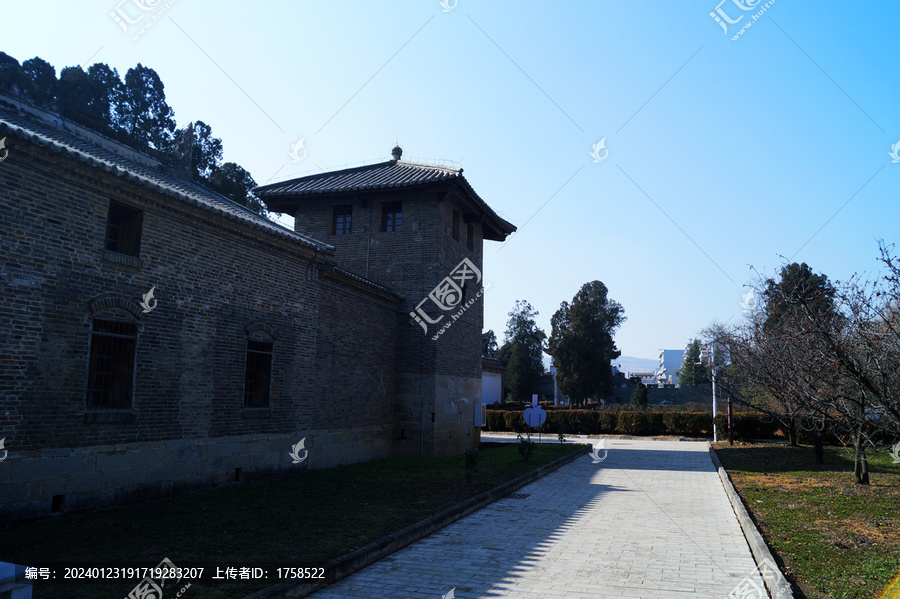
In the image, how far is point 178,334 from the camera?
10.1m

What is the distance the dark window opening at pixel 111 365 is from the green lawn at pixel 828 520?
9.26 metres

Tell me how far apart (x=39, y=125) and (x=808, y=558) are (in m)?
12.8

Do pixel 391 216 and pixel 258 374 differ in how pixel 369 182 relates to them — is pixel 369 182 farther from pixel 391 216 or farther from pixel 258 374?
pixel 258 374

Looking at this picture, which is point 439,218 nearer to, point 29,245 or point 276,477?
point 276,477

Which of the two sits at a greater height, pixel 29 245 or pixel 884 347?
pixel 29 245

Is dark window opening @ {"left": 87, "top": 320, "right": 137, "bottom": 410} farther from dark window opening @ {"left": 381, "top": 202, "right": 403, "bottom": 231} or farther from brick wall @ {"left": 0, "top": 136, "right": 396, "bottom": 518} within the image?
dark window opening @ {"left": 381, "top": 202, "right": 403, "bottom": 231}

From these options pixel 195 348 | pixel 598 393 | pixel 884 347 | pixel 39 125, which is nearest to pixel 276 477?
pixel 195 348

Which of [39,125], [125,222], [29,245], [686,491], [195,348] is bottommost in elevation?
[686,491]

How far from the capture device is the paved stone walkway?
233 inches

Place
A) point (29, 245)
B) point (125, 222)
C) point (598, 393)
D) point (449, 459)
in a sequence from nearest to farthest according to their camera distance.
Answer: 1. point (29, 245)
2. point (125, 222)
3. point (449, 459)
4. point (598, 393)

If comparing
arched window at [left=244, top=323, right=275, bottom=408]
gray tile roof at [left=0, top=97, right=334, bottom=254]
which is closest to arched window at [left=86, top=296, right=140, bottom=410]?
gray tile roof at [left=0, top=97, right=334, bottom=254]

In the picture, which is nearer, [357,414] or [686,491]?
[686,491]

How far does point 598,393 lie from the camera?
138 ft

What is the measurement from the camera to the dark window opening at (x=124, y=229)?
9.22 meters
